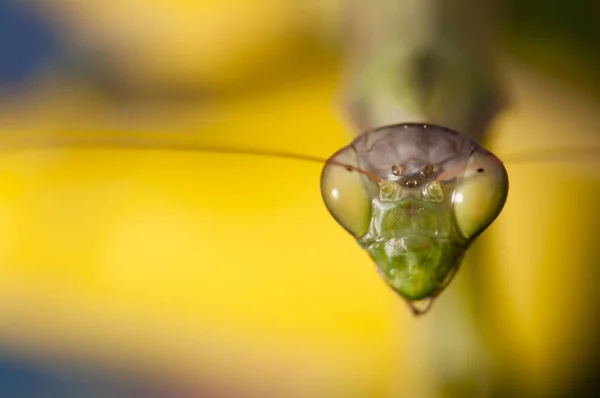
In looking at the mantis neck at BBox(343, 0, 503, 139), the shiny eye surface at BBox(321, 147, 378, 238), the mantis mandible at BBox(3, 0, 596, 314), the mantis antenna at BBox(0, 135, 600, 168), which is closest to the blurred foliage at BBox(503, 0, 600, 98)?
the mantis neck at BBox(343, 0, 503, 139)

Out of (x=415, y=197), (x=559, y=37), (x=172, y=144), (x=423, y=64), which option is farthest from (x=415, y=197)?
(x=559, y=37)

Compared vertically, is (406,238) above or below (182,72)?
below

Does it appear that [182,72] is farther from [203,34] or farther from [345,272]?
[345,272]

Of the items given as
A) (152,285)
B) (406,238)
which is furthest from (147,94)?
(406,238)

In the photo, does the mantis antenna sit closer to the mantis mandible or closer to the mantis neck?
the mantis neck

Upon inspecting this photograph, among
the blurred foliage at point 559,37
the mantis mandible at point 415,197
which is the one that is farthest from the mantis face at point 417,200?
the blurred foliage at point 559,37

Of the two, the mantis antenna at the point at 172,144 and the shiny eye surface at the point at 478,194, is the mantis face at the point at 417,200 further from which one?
the mantis antenna at the point at 172,144
